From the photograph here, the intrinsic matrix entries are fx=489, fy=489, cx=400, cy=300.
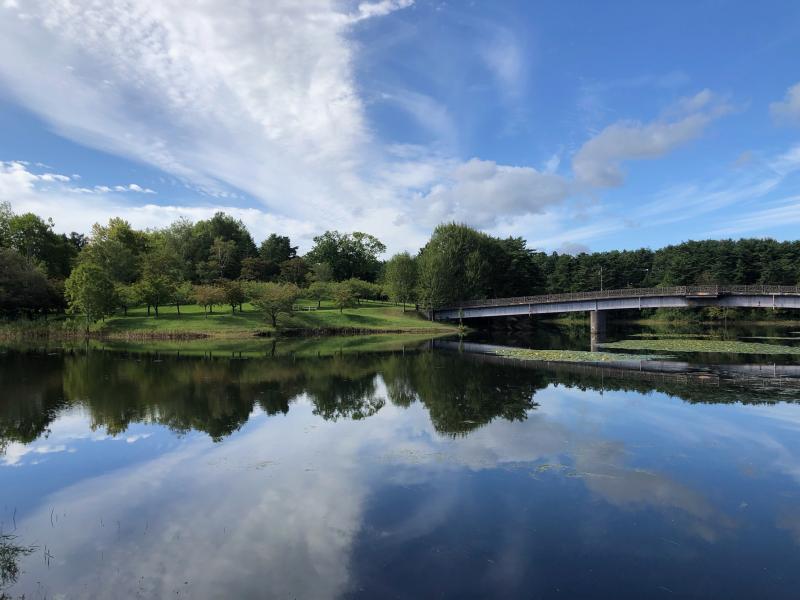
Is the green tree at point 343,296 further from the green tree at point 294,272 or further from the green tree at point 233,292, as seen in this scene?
the green tree at point 294,272

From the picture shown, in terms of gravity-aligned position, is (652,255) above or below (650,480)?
above

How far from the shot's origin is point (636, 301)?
6694 centimetres

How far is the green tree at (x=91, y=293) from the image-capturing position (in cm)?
6812

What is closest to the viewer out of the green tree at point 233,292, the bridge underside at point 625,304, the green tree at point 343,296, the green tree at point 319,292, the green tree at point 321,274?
the bridge underside at point 625,304

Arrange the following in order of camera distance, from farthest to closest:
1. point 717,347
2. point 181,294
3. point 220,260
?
point 220,260 → point 181,294 → point 717,347

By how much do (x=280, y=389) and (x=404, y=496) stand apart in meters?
17.6

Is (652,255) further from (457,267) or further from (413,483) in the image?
(413,483)

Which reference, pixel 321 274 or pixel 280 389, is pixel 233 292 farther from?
pixel 280 389

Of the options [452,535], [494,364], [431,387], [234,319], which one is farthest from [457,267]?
[452,535]

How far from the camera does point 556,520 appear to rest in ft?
35.2

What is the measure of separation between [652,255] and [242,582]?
150 m

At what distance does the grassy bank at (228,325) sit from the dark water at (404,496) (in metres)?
44.0

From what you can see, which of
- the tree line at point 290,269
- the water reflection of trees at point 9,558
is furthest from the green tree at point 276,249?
the water reflection of trees at point 9,558

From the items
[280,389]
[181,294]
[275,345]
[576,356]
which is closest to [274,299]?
[275,345]
